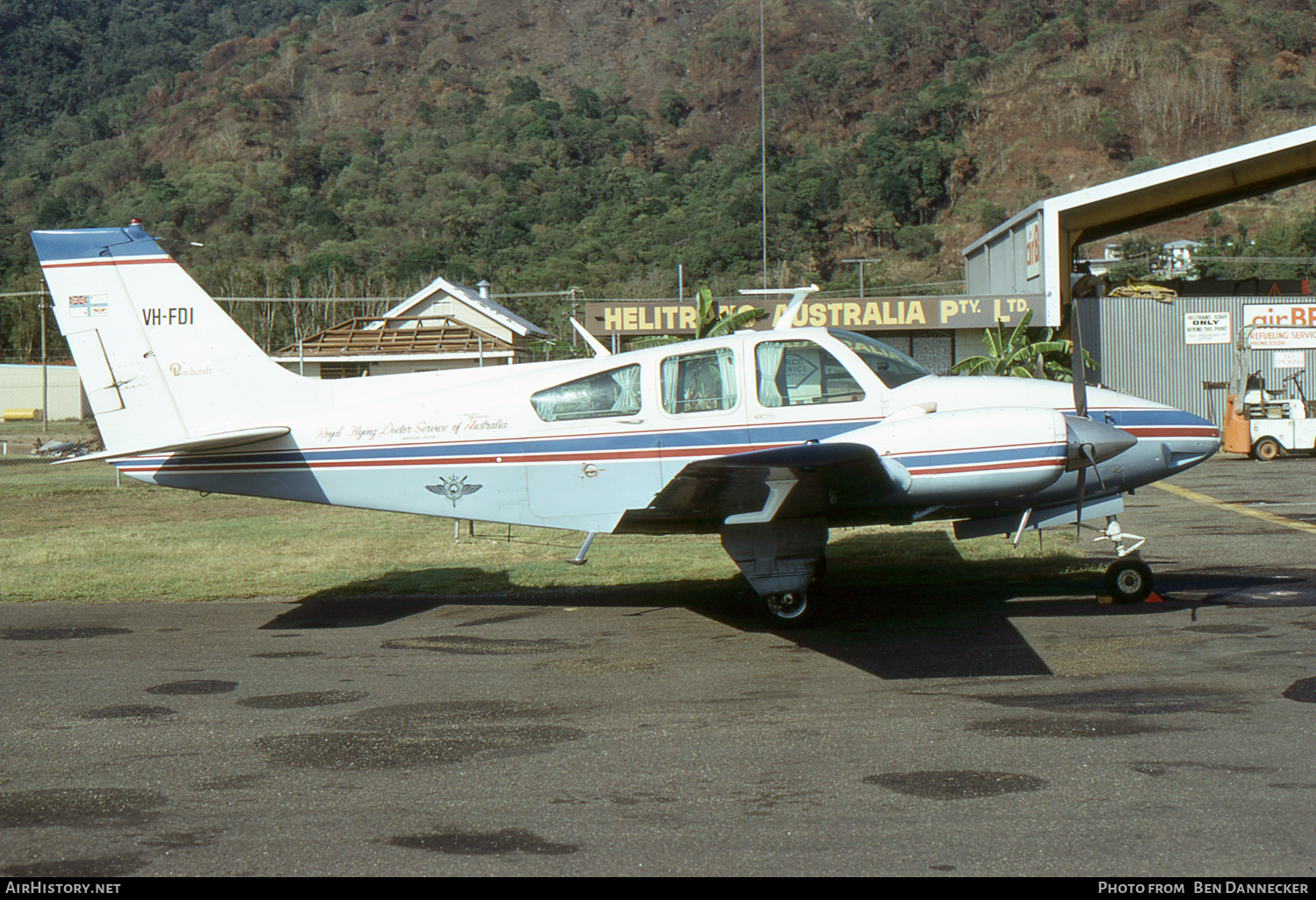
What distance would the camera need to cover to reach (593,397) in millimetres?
9195

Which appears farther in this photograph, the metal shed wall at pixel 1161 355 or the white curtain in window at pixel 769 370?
the metal shed wall at pixel 1161 355

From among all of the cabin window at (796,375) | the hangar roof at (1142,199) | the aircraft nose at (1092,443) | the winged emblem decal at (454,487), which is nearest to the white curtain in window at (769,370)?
the cabin window at (796,375)

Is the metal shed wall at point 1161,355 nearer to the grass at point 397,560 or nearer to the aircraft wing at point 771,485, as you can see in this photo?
the grass at point 397,560

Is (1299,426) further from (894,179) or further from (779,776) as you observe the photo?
(894,179)

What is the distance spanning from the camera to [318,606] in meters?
10.4

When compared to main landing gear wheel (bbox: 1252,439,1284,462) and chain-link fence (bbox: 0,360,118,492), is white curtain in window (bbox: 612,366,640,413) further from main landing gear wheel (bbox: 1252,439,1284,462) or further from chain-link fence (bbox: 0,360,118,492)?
main landing gear wheel (bbox: 1252,439,1284,462)

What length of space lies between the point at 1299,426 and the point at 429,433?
2040cm

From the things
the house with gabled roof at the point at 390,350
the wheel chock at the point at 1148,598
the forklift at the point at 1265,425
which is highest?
the house with gabled roof at the point at 390,350

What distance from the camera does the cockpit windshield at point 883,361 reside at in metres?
8.91

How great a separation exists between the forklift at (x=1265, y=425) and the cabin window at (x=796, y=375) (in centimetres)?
1775

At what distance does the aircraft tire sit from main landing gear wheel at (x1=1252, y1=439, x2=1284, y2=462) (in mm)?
15846

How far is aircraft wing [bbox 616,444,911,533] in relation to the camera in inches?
285

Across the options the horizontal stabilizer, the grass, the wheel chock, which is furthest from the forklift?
the horizontal stabilizer

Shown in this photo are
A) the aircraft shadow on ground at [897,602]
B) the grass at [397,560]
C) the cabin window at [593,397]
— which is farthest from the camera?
the grass at [397,560]
